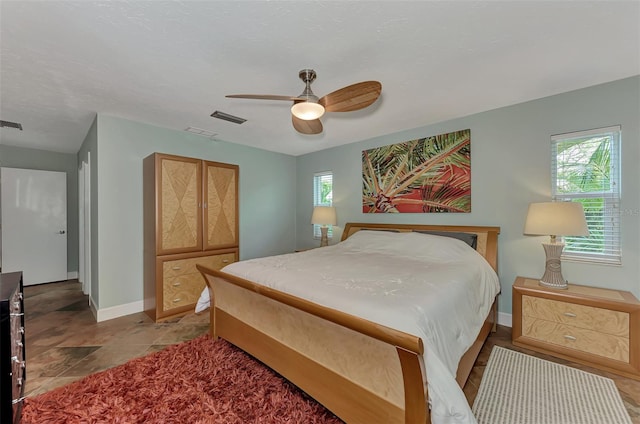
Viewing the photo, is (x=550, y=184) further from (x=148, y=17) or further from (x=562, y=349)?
(x=148, y=17)

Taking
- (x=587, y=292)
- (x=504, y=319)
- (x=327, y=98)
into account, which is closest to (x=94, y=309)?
(x=327, y=98)

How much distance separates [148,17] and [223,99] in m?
1.17

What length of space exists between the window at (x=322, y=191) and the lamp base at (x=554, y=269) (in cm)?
293

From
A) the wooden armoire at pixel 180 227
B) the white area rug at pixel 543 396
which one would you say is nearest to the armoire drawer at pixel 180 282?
the wooden armoire at pixel 180 227

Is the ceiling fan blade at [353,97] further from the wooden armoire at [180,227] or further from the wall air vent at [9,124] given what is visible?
the wall air vent at [9,124]

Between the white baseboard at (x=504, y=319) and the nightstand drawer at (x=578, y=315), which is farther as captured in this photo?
the white baseboard at (x=504, y=319)

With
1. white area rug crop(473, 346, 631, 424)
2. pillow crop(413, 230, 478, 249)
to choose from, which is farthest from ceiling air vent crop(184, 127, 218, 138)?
white area rug crop(473, 346, 631, 424)

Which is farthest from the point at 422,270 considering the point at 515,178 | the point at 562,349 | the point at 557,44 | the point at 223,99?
the point at 223,99

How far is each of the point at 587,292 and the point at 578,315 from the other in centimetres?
24

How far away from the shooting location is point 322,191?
4.91 m

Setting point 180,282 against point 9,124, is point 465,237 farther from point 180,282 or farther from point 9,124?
point 9,124

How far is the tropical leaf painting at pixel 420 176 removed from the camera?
321cm

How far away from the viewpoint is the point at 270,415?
1635 mm

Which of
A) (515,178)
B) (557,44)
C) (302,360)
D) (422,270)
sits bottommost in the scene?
(302,360)
